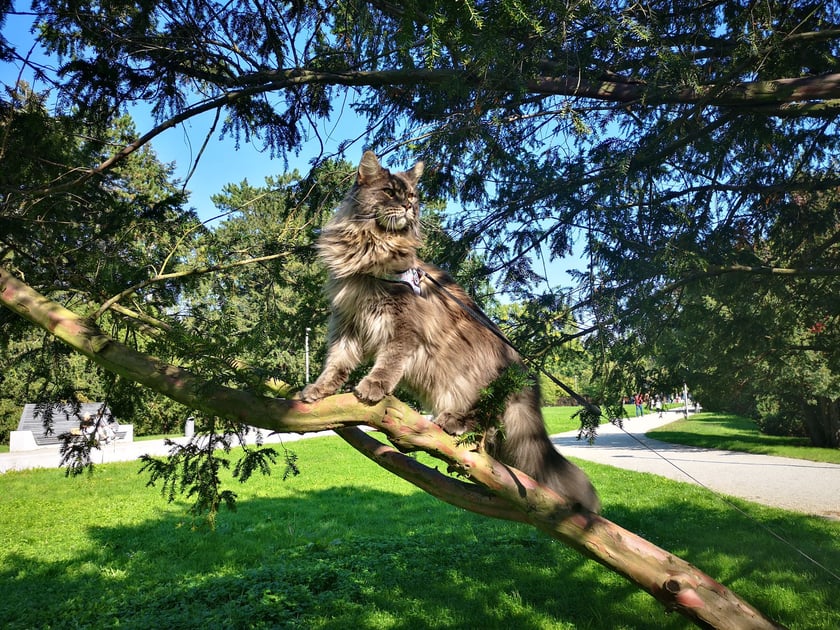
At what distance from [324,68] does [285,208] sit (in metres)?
1.17

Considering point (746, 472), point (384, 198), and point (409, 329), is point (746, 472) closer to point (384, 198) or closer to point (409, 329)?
point (409, 329)

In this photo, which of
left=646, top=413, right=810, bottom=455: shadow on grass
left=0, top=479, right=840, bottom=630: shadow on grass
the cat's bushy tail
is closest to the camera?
the cat's bushy tail

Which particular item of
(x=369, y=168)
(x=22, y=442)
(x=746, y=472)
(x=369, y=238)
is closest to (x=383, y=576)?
(x=369, y=238)

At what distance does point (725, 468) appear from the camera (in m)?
13.5

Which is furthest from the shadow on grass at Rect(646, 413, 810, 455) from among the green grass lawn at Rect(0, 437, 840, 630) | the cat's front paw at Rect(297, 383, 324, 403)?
the cat's front paw at Rect(297, 383, 324, 403)

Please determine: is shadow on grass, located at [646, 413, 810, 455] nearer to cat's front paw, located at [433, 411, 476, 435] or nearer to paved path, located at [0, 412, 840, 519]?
paved path, located at [0, 412, 840, 519]

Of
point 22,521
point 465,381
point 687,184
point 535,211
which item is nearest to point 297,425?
point 465,381

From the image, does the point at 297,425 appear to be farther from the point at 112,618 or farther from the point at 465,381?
the point at 112,618

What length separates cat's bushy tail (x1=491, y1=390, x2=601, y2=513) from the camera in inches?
134

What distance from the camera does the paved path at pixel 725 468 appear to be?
399 inches

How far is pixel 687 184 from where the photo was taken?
17.5ft

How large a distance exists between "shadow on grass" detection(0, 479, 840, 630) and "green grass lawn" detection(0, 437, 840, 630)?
0.02 metres

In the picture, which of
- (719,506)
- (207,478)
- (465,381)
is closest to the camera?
(465,381)

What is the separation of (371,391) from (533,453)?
3.99 ft
